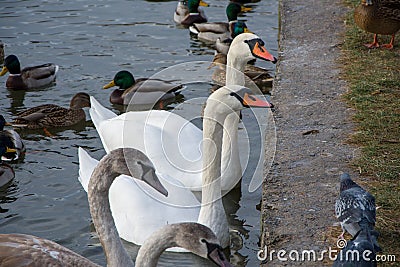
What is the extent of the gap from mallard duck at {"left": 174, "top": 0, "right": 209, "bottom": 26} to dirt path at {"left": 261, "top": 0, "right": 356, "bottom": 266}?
237 cm

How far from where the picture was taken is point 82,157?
22.4ft

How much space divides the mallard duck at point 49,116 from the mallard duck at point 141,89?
2.19ft

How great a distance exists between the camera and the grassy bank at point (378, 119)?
514 centimetres

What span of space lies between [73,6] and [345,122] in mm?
7536

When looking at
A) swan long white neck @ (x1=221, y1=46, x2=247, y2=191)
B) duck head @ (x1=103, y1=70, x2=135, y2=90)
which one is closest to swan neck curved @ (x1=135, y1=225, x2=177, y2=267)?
swan long white neck @ (x1=221, y1=46, x2=247, y2=191)

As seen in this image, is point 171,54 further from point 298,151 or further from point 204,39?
point 298,151

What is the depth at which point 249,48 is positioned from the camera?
7402 mm

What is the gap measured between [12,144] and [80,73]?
104 inches

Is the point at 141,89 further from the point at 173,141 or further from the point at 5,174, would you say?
the point at 173,141

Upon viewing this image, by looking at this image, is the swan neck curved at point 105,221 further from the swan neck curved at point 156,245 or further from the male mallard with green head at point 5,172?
the male mallard with green head at point 5,172
